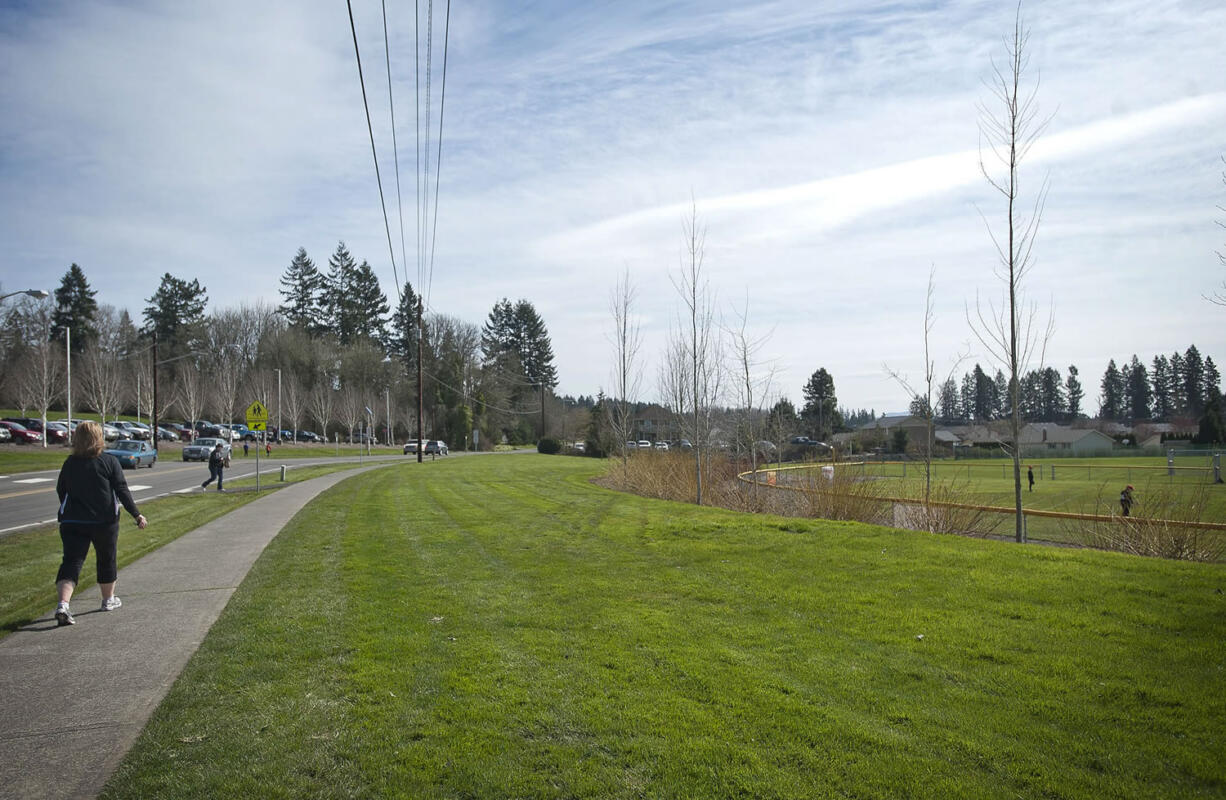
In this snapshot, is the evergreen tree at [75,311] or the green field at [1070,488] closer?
the green field at [1070,488]

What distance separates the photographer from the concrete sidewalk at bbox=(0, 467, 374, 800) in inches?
162

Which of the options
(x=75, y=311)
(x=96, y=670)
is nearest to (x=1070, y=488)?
(x=96, y=670)

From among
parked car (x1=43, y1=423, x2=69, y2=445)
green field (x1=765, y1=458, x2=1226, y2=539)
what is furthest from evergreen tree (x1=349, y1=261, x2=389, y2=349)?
green field (x1=765, y1=458, x2=1226, y2=539)

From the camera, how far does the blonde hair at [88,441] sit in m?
7.29

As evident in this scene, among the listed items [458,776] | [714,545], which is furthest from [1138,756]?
[714,545]

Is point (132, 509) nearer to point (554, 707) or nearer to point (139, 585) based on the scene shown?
point (139, 585)

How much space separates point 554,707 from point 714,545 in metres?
6.46

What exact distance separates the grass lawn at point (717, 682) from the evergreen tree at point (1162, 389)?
120 metres

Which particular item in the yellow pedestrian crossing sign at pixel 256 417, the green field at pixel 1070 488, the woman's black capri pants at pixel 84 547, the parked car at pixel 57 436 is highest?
the yellow pedestrian crossing sign at pixel 256 417

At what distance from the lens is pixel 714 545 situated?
1092cm

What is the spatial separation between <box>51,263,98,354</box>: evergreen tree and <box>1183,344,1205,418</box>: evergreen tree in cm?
13304

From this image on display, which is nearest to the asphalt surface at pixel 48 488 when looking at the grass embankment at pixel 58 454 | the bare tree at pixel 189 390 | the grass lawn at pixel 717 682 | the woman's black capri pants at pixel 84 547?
the grass embankment at pixel 58 454

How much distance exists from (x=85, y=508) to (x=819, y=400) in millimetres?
85465

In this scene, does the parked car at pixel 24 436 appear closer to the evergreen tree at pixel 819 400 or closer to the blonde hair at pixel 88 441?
the blonde hair at pixel 88 441
